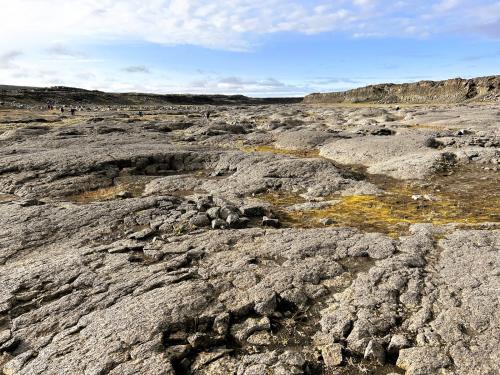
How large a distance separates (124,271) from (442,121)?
144 ft

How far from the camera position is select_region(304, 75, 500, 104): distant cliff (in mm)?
111312

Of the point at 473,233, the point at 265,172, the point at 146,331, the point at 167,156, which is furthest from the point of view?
the point at 167,156

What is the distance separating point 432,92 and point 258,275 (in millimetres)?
131984

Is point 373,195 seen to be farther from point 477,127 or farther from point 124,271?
point 477,127

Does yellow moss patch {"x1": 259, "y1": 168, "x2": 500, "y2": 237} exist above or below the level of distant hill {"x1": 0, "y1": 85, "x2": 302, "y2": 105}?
below

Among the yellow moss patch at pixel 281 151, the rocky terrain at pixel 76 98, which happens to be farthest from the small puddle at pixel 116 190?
the rocky terrain at pixel 76 98

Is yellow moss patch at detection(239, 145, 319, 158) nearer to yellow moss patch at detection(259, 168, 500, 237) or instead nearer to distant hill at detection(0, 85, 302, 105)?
yellow moss patch at detection(259, 168, 500, 237)

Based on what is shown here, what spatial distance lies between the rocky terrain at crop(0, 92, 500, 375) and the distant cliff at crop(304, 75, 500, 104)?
344ft

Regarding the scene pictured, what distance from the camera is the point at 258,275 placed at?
35.3 feet

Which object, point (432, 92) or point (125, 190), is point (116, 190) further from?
point (432, 92)

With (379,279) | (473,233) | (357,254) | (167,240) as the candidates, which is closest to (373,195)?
(473,233)

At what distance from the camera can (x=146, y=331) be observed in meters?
8.66

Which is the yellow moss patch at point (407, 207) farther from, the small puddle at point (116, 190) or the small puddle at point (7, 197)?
the small puddle at point (7, 197)

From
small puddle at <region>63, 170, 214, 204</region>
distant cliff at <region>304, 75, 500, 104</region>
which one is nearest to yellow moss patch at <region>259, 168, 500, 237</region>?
small puddle at <region>63, 170, 214, 204</region>
